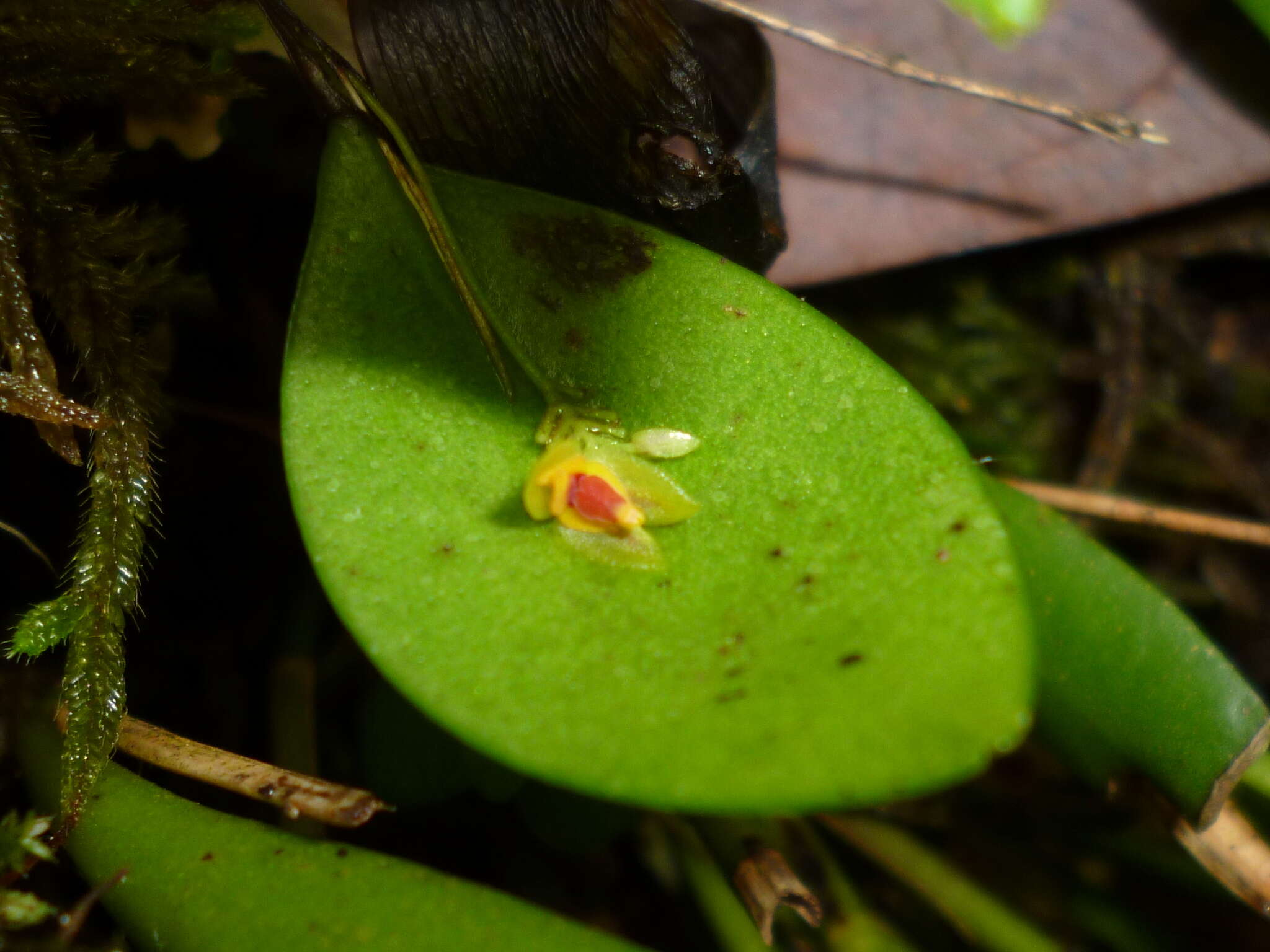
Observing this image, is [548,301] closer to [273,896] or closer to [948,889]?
[273,896]

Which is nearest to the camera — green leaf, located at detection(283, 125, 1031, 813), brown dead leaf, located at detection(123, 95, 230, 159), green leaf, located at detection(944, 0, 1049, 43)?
green leaf, located at detection(283, 125, 1031, 813)

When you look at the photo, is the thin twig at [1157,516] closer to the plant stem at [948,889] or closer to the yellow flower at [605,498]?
the plant stem at [948,889]

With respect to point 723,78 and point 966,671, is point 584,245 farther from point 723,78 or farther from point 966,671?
point 966,671

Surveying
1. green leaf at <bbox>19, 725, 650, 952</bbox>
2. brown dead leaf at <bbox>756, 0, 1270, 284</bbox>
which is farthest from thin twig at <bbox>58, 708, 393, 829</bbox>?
brown dead leaf at <bbox>756, 0, 1270, 284</bbox>

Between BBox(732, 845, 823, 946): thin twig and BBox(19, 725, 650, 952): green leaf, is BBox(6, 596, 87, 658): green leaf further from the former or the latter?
BBox(732, 845, 823, 946): thin twig

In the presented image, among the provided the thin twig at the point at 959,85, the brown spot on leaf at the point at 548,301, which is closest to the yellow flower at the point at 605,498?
the brown spot on leaf at the point at 548,301

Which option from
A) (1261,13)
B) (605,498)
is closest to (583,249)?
(605,498)

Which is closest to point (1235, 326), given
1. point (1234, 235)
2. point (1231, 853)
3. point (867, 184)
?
point (1234, 235)
